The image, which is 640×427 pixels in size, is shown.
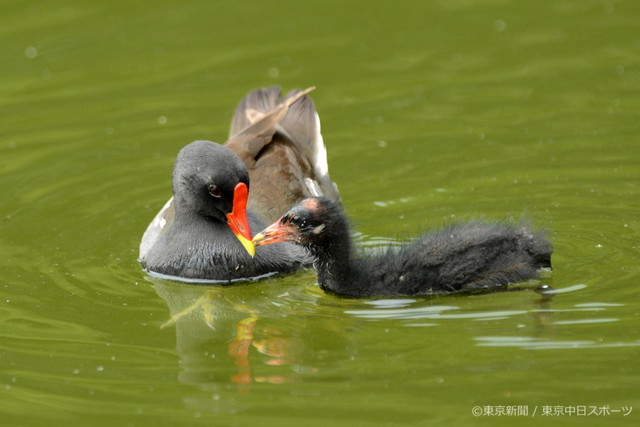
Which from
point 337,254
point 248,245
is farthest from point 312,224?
point 248,245

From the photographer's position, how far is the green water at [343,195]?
5.94 m

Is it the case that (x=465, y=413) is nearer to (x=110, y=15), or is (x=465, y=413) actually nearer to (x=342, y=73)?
(x=342, y=73)

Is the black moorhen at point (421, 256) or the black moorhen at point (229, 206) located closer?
the black moorhen at point (421, 256)

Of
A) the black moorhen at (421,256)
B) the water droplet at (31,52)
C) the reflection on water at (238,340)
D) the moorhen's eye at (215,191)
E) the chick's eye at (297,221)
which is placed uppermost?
the water droplet at (31,52)

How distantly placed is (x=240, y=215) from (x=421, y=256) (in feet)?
4.35

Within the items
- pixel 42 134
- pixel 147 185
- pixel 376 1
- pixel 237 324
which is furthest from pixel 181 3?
pixel 237 324

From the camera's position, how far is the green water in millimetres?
5941

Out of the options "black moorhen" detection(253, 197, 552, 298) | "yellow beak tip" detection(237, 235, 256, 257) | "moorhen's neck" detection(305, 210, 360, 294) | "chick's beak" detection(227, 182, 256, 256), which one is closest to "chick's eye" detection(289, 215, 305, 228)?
"black moorhen" detection(253, 197, 552, 298)

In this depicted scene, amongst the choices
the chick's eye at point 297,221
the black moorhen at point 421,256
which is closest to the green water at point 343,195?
the black moorhen at point 421,256

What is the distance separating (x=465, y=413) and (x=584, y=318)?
139 centimetres

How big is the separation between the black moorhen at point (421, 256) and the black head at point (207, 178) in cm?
51

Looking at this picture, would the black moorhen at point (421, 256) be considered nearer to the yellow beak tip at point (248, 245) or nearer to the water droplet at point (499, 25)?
the yellow beak tip at point (248, 245)

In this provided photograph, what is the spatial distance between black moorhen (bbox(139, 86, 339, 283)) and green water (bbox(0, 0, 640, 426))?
0.23 meters

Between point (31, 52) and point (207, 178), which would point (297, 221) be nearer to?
point (207, 178)
